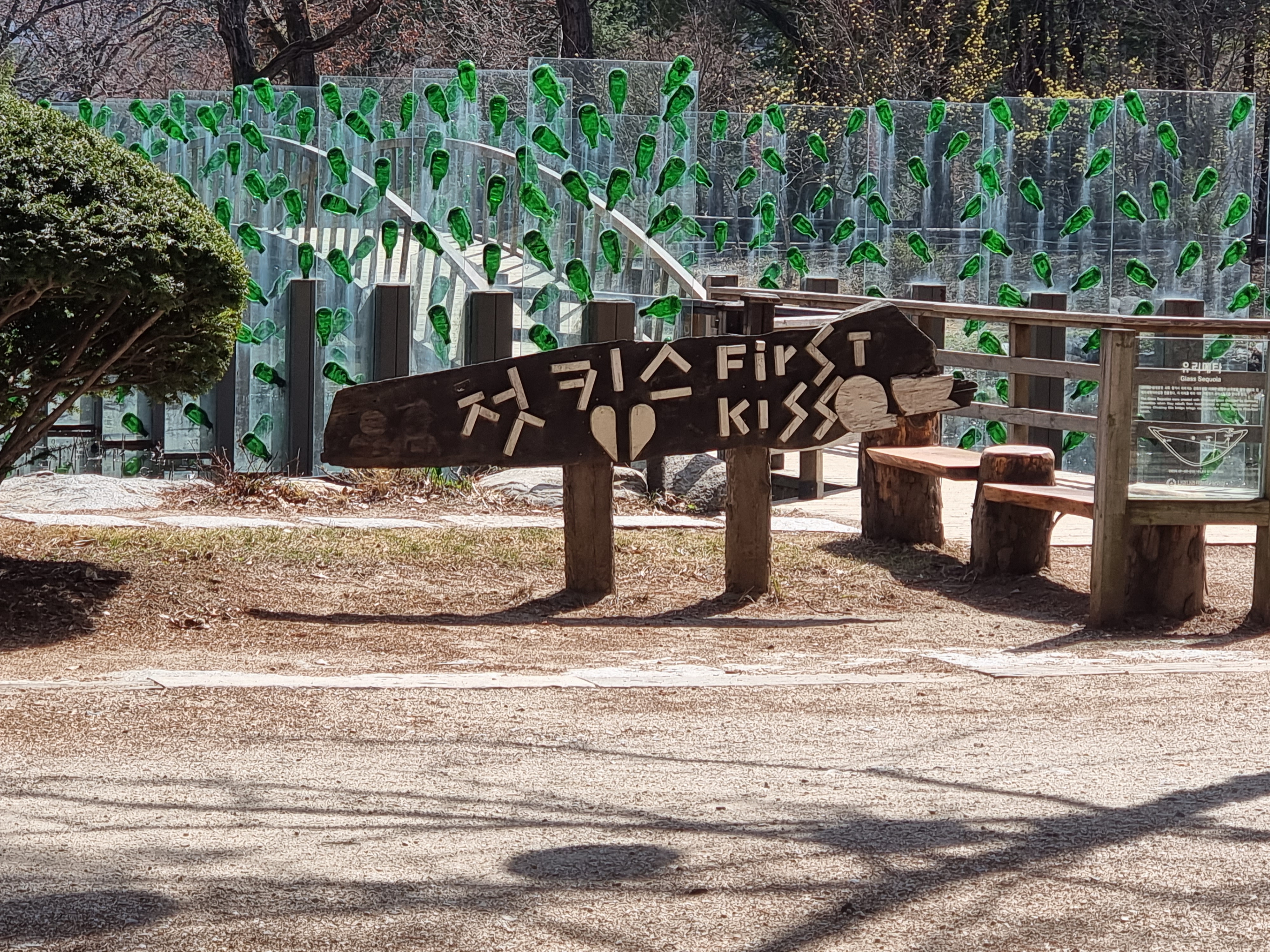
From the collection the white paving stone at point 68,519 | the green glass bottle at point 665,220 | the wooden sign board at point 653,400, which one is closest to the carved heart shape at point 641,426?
the wooden sign board at point 653,400

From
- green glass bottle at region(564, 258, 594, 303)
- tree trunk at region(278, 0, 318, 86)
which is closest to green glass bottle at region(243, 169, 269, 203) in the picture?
green glass bottle at region(564, 258, 594, 303)

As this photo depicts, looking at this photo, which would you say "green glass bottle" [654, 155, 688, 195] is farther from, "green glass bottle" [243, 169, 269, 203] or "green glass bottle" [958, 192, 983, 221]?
"green glass bottle" [243, 169, 269, 203]

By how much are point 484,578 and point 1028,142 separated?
8063 millimetres

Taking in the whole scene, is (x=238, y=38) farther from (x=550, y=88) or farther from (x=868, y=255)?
(x=868, y=255)

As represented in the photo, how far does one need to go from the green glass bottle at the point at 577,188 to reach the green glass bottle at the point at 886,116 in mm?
3158

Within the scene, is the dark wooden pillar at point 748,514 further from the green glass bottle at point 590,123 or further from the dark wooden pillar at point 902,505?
the green glass bottle at point 590,123

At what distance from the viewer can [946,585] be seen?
336 inches

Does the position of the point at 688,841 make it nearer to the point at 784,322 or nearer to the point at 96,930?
the point at 96,930

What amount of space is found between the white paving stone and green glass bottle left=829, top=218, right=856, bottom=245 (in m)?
7.69

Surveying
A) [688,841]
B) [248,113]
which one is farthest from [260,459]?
[688,841]

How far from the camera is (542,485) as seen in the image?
10836mm

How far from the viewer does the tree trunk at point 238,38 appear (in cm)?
2355

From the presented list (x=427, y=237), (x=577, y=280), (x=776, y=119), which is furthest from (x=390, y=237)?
(x=776, y=119)

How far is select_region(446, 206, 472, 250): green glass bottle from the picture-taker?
12914 mm
